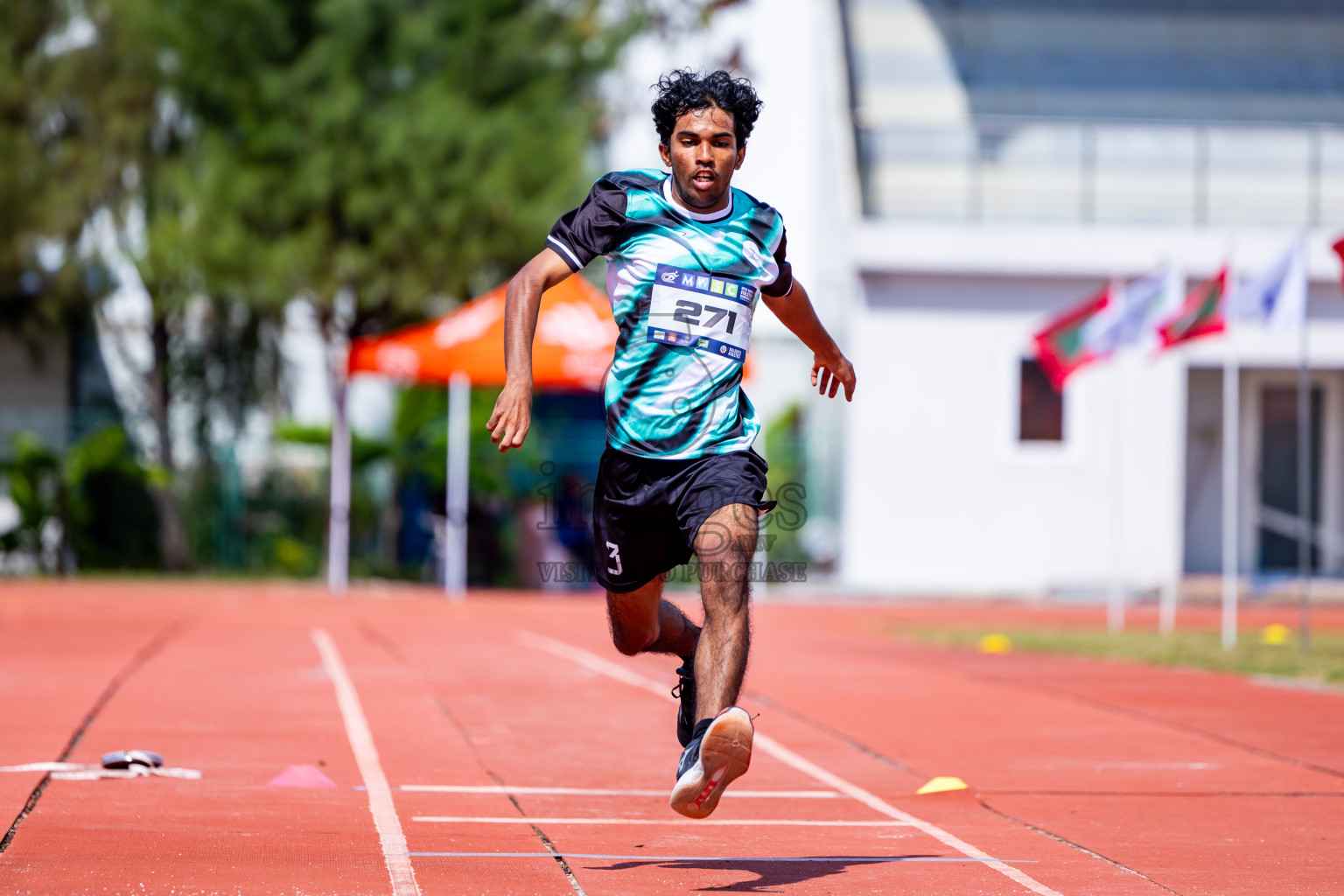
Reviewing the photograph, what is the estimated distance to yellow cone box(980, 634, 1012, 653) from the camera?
13.8m

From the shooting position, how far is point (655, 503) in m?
4.98

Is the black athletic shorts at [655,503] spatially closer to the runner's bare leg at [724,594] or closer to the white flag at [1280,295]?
the runner's bare leg at [724,594]

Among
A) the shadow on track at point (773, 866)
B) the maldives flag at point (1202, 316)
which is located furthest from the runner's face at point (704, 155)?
the maldives flag at point (1202, 316)

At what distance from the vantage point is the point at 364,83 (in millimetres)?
22406

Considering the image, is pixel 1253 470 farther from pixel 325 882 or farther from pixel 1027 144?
pixel 325 882

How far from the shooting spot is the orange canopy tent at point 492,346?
1814cm

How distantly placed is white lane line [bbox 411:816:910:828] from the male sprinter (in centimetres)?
64

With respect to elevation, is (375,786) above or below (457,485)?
below

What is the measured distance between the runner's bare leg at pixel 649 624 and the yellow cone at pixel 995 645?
8.73 metres

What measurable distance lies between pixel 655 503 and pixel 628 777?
78.7 inches

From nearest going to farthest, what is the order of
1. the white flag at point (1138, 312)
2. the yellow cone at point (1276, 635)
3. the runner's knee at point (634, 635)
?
the runner's knee at point (634, 635) < the yellow cone at point (1276, 635) < the white flag at point (1138, 312)

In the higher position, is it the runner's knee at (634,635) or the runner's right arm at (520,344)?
the runner's right arm at (520,344)

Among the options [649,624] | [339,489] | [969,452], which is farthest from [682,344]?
[969,452]

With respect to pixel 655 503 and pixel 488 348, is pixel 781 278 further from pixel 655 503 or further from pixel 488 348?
pixel 488 348
